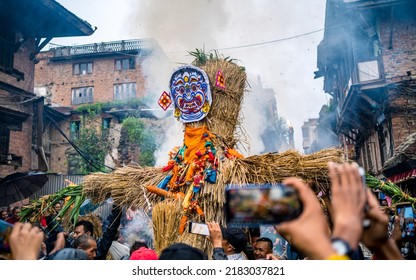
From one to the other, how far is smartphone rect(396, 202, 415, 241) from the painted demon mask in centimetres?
233

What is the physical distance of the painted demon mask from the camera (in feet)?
16.3

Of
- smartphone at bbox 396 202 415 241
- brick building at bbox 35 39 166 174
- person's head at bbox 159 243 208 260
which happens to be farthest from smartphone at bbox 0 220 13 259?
brick building at bbox 35 39 166 174

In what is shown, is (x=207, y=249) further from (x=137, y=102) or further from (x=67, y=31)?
(x=137, y=102)

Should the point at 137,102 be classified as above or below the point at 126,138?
above

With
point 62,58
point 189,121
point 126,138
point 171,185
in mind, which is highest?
point 62,58

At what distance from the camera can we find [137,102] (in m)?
20.2

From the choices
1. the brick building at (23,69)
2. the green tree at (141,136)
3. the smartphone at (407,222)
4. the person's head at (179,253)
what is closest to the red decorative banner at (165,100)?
the smartphone at (407,222)

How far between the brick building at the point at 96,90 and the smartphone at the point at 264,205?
17.3 metres

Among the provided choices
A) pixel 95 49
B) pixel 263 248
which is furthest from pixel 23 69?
pixel 263 248

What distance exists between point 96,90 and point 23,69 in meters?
11.4

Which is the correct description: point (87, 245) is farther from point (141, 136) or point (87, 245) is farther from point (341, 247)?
point (141, 136)

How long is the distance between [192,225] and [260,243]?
2.27 feet

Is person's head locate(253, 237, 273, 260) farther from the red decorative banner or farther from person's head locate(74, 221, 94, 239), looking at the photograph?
the red decorative banner

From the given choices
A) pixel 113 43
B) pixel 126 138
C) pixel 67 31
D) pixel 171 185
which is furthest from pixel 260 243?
pixel 113 43
